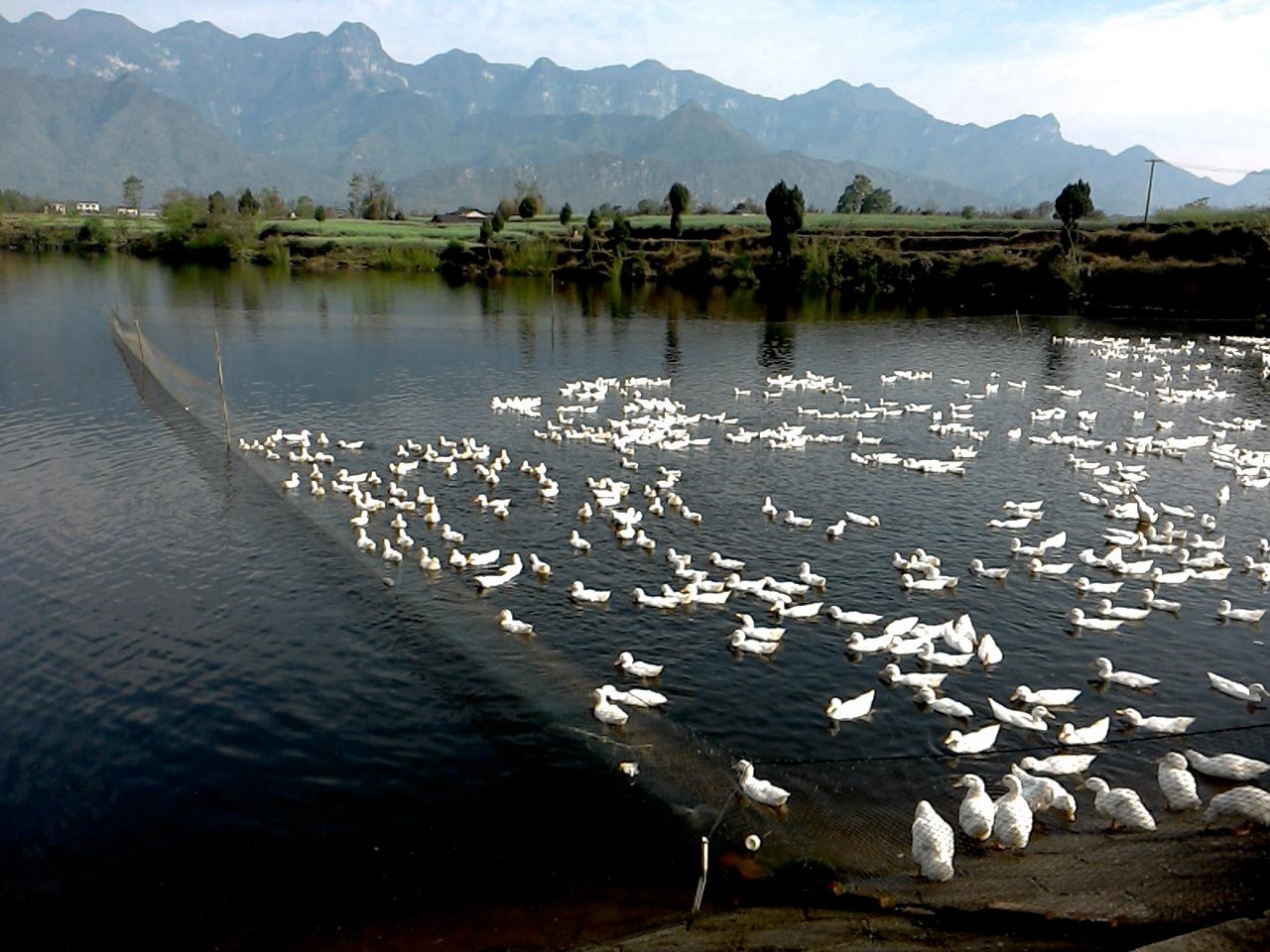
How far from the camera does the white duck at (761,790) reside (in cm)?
1366

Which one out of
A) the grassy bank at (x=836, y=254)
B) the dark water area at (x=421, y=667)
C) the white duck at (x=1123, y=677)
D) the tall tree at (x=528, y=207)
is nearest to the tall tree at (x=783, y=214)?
the grassy bank at (x=836, y=254)

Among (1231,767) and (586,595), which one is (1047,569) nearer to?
(1231,767)

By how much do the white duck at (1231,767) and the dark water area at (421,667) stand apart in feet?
2.56

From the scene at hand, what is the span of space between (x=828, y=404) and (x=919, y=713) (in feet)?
88.5

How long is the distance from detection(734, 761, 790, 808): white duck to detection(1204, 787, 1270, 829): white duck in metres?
5.86

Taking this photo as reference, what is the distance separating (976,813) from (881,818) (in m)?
1.32

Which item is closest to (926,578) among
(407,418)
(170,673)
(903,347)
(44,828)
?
(170,673)

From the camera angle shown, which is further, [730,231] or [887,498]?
[730,231]

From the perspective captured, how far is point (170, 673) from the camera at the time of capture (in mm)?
18391

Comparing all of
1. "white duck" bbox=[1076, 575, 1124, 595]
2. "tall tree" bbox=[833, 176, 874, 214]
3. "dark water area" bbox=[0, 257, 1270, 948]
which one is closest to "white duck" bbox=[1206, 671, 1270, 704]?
"dark water area" bbox=[0, 257, 1270, 948]

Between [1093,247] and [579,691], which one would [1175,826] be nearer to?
[579,691]

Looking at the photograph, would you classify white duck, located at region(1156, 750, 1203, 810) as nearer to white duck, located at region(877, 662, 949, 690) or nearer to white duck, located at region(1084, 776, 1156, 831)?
white duck, located at region(1084, 776, 1156, 831)

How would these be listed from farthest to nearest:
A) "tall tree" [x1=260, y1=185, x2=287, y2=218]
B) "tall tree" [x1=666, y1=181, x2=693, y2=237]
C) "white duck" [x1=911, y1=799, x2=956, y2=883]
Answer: "tall tree" [x1=260, y1=185, x2=287, y2=218]
"tall tree" [x1=666, y1=181, x2=693, y2=237]
"white duck" [x1=911, y1=799, x2=956, y2=883]

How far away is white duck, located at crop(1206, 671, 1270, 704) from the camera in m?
17.5
